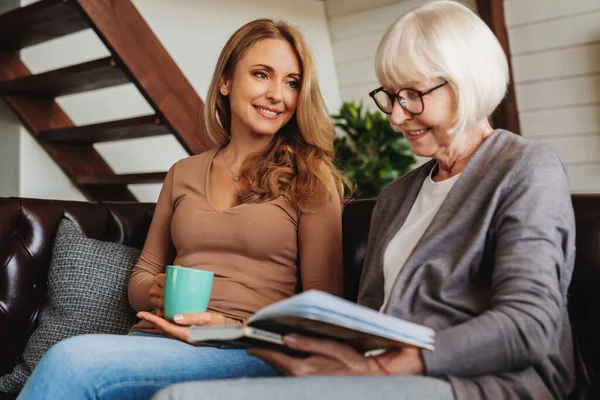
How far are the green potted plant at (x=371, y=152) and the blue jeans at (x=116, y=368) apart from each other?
2.63m

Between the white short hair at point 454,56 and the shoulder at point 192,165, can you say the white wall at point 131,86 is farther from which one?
the white short hair at point 454,56

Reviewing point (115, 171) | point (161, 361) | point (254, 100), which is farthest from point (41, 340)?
point (115, 171)

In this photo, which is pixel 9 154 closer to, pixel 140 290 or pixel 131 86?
pixel 131 86

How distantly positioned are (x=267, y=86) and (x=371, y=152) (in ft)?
8.01

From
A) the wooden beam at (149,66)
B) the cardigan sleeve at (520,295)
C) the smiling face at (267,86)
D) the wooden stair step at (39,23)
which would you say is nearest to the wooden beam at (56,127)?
the wooden stair step at (39,23)

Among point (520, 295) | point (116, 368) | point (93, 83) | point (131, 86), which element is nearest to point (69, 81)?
point (93, 83)

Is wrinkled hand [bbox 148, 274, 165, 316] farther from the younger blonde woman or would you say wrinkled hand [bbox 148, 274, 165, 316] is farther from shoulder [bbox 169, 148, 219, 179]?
shoulder [bbox 169, 148, 219, 179]

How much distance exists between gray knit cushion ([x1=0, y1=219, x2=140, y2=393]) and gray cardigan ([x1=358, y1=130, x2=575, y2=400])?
2.99ft

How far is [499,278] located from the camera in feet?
3.68

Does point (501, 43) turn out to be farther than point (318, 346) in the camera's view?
Yes

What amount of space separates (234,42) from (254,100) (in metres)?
0.18

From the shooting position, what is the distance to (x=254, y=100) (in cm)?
189

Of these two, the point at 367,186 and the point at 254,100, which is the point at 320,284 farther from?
the point at 367,186

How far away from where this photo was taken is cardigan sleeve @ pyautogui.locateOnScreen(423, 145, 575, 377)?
107 cm
